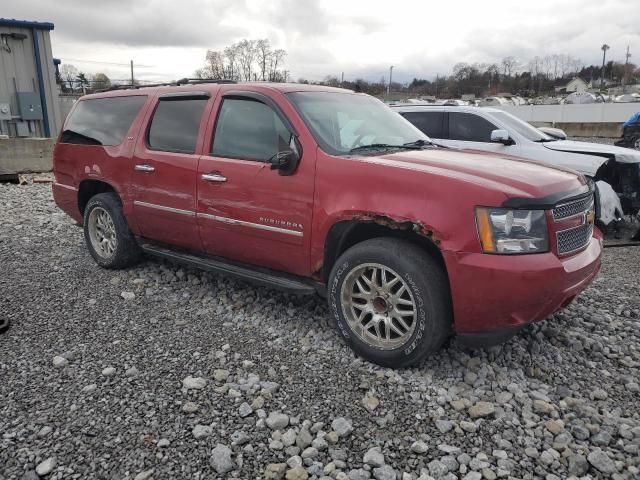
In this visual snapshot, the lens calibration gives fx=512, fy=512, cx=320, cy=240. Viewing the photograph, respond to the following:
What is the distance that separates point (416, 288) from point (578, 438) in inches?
44.5

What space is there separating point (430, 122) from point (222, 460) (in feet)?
23.3

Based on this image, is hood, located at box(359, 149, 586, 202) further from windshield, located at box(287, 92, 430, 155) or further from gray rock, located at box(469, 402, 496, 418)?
gray rock, located at box(469, 402, 496, 418)

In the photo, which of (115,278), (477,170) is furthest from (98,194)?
(477,170)

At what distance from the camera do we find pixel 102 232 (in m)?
5.37

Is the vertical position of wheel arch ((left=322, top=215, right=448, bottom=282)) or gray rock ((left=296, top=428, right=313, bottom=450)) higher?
wheel arch ((left=322, top=215, right=448, bottom=282))

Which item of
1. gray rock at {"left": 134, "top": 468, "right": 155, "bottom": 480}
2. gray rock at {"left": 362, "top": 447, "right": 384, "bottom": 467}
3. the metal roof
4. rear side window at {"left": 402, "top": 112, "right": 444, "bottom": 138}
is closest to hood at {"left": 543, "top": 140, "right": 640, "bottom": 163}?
rear side window at {"left": 402, "top": 112, "right": 444, "bottom": 138}

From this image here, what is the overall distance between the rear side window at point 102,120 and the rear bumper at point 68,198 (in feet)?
1.65

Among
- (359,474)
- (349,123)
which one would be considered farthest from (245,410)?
(349,123)

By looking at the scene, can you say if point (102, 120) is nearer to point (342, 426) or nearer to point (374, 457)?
point (342, 426)

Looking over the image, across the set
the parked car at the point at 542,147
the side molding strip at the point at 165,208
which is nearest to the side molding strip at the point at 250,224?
the side molding strip at the point at 165,208

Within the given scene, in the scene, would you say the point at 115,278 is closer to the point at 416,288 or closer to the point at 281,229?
the point at 281,229

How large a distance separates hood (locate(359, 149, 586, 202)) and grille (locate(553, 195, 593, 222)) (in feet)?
0.30

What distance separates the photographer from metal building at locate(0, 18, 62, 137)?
14.8 m

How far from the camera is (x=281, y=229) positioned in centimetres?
367
